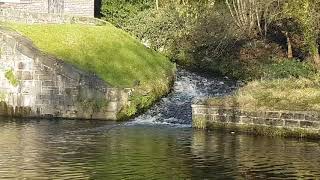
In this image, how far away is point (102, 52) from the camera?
31328 mm

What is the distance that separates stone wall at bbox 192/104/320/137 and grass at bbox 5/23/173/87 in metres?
5.93

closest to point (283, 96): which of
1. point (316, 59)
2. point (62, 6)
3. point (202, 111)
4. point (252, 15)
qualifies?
point (202, 111)

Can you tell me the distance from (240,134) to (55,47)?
39.0ft

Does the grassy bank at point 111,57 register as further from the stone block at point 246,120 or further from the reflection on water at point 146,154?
the stone block at point 246,120

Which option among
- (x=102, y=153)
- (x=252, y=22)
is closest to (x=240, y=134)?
(x=102, y=153)

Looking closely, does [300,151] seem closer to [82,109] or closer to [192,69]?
[82,109]

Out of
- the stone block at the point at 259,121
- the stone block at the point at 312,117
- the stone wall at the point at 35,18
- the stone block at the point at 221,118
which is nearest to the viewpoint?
the stone block at the point at 312,117

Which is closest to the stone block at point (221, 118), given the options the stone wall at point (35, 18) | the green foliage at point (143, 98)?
the green foliage at point (143, 98)

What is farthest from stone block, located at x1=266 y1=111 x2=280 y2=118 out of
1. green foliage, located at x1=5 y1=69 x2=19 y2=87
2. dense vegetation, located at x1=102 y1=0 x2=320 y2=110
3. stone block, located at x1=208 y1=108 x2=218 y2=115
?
green foliage, located at x1=5 y1=69 x2=19 y2=87

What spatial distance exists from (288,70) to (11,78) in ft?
49.0

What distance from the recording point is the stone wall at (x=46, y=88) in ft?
90.3

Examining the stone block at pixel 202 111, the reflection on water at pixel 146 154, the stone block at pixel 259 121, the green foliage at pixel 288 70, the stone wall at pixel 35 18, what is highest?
the stone wall at pixel 35 18

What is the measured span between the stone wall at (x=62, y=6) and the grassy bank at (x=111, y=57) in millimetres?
6675

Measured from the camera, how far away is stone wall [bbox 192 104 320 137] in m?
21.1
